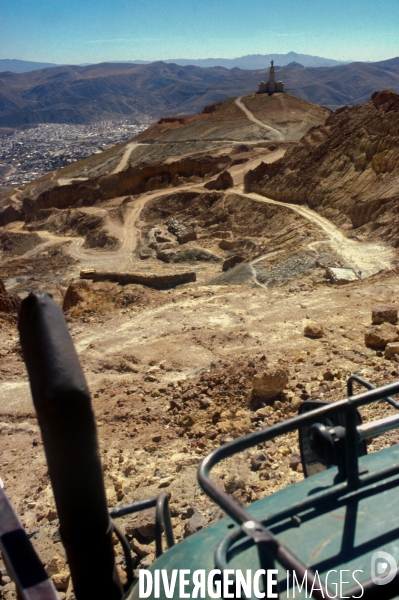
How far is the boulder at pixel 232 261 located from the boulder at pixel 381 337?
12597mm

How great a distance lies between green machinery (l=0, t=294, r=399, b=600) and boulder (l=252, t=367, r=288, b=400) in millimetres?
4863

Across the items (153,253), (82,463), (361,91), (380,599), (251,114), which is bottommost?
(153,253)

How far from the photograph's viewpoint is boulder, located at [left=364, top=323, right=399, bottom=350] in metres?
9.59

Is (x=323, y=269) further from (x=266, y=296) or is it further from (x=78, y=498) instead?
(x=78, y=498)

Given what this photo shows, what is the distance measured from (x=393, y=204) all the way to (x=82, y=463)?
20246mm

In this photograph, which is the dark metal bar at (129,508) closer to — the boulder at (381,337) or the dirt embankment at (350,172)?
the boulder at (381,337)

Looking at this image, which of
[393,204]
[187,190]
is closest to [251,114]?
[187,190]

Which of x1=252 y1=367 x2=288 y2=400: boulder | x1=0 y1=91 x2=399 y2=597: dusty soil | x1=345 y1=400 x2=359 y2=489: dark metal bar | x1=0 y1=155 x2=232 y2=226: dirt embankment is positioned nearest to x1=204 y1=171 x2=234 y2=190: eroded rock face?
x1=0 y1=155 x2=232 y2=226: dirt embankment

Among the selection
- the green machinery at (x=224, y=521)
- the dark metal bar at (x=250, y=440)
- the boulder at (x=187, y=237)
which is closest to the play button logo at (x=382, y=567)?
the green machinery at (x=224, y=521)

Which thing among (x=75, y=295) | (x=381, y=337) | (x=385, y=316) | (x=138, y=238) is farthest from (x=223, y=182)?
(x=381, y=337)

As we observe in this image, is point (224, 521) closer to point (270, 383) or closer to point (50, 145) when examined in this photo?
point (270, 383)

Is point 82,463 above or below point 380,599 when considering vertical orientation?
above

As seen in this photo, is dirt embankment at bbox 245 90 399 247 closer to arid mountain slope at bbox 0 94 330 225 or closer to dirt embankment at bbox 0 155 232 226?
dirt embankment at bbox 0 155 232 226

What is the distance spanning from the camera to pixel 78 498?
109 inches
